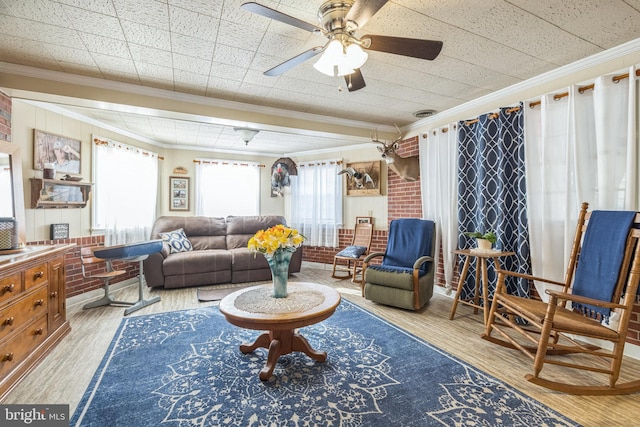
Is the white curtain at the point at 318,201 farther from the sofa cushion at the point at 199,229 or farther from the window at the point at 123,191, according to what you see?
the window at the point at 123,191

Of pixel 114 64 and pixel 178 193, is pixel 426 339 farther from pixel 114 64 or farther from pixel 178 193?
pixel 178 193

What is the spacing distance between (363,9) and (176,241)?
14.3 ft

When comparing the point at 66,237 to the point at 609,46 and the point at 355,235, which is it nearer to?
the point at 355,235

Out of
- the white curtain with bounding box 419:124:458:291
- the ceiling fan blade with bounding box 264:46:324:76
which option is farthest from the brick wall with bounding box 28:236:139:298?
the white curtain with bounding box 419:124:458:291

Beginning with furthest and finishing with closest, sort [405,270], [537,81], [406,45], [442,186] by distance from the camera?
[442,186] < [405,270] < [537,81] < [406,45]

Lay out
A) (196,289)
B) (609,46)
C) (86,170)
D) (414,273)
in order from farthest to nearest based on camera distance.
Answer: (196,289), (86,170), (414,273), (609,46)

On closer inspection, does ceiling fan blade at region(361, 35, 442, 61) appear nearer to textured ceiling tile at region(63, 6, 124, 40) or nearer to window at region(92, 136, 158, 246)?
textured ceiling tile at region(63, 6, 124, 40)

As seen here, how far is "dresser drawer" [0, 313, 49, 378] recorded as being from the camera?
6.05 ft

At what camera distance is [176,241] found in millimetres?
4688

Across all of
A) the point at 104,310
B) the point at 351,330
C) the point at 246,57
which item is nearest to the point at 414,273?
the point at 351,330

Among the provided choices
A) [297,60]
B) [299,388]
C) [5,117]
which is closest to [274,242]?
[299,388]

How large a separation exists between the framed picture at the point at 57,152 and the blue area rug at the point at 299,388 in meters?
2.22

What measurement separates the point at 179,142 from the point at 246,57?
11.2ft

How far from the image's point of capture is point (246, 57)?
244 centimetres
